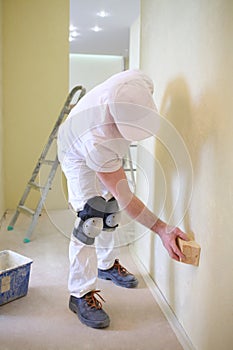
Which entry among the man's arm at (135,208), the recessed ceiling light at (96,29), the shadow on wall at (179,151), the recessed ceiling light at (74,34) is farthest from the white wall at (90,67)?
the man's arm at (135,208)

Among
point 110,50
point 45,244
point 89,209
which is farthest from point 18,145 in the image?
point 110,50

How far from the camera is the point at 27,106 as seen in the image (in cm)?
372

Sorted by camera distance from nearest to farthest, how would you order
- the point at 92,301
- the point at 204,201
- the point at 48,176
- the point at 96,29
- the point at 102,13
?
the point at 204,201 → the point at 92,301 → the point at 48,176 → the point at 102,13 → the point at 96,29

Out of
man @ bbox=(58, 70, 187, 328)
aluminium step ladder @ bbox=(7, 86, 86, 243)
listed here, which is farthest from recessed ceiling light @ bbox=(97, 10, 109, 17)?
man @ bbox=(58, 70, 187, 328)

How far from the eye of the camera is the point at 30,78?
12.1 feet

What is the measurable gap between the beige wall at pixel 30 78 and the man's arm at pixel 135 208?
7.85ft

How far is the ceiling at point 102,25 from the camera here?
187 inches

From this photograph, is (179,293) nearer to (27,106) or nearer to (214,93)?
(214,93)

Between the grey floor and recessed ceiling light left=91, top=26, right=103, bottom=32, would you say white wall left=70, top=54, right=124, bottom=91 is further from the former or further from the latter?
the grey floor

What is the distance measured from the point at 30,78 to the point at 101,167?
8.20 ft

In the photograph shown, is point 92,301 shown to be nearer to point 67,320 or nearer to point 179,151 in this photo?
point 67,320

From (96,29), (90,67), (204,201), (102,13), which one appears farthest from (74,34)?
(204,201)

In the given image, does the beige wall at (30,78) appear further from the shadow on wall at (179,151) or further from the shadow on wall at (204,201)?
the shadow on wall at (204,201)

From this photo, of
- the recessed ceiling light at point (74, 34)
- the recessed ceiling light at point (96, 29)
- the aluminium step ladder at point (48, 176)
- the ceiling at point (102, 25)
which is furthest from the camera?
the recessed ceiling light at point (74, 34)
